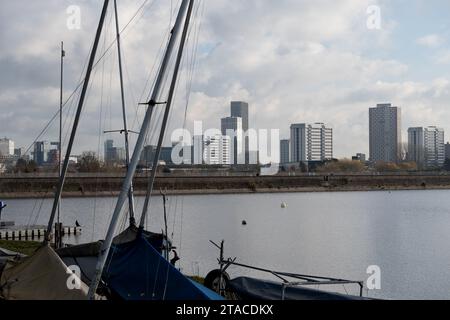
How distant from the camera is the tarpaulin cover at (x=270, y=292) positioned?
52.6 ft

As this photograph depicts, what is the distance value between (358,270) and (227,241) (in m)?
15.6

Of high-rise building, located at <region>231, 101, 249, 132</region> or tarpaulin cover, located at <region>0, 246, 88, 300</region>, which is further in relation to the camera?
high-rise building, located at <region>231, 101, 249, 132</region>

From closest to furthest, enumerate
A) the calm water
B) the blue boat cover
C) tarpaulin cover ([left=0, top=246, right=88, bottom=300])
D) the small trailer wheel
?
tarpaulin cover ([left=0, top=246, right=88, bottom=300])
the blue boat cover
the small trailer wheel
the calm water

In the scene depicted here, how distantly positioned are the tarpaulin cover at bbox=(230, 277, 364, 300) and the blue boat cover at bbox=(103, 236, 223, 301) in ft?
6.37

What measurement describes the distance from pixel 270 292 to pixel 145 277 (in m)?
3.19

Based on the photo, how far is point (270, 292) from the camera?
54.6ft

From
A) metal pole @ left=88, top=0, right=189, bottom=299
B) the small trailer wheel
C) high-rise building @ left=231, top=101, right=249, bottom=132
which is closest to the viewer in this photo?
metal pole @ left=88, top=0, right=189, bottom=299

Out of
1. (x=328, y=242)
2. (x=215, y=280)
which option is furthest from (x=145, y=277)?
(x=328, y=242)

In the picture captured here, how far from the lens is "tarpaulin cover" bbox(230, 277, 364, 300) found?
16.0 meters

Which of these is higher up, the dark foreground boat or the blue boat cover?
the blue boat cover

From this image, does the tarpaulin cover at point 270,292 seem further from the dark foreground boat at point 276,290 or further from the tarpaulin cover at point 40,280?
the tarpaulin cover at point 40,280

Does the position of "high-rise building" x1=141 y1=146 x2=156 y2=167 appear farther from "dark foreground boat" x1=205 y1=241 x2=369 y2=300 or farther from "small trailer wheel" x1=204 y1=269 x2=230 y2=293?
"dark foreground boat" x1=205 y1=241 x2=369 y2=300

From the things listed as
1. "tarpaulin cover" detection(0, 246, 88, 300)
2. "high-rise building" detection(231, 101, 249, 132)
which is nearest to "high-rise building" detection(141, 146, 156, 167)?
"tarpaulin cover" detection(0, 246, 88, 300)
